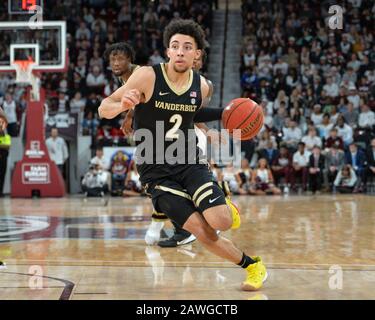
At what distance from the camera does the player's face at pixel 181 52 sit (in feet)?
13.8

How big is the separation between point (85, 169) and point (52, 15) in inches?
232

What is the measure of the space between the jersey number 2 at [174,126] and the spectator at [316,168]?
982 centimetres

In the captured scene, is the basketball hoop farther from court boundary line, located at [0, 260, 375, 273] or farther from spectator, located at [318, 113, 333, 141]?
court boundary line, located at [0, 260, 375, 273]

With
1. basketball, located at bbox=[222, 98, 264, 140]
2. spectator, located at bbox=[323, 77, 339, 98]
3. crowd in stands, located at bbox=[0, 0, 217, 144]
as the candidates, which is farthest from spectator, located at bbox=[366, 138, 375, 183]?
basketball, located at bbox=[222, 98, 264, 140]

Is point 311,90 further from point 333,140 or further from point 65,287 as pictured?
point 65,287

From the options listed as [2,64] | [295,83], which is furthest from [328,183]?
[2,64]

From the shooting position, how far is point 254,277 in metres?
4.07

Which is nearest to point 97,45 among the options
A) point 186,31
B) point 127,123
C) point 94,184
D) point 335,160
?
point 94,184

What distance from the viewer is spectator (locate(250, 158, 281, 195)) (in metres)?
13.5

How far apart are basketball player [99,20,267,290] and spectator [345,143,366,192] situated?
996cm

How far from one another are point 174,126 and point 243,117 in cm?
50

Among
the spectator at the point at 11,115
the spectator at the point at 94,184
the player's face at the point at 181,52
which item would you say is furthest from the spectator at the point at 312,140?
the player's face at the point at 181,52

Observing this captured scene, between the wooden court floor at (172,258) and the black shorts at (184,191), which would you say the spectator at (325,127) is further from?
the black shorts at (184,191)

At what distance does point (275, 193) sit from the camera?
13.5 m
